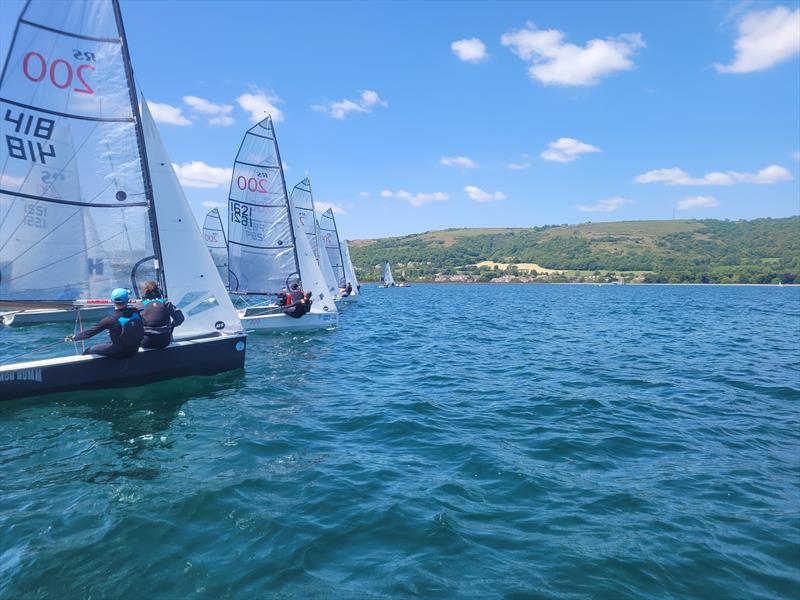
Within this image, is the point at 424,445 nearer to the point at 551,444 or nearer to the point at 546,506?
the point at 551,444

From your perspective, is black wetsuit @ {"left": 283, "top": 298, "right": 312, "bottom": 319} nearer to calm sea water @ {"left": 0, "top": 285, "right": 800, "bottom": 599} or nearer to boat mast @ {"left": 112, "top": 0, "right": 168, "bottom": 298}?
calm sea water @ {"left": 0, "top": 285, "right": 800, "bottom": 599}

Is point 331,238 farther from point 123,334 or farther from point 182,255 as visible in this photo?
point 123,334

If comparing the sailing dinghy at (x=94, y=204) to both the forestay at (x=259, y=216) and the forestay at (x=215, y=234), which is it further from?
the forestay at (x=215, y=234)

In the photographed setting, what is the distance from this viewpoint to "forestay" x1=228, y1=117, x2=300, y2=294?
22.4 m

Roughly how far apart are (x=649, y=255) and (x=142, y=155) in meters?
162

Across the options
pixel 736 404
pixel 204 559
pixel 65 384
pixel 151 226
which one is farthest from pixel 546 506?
pixel 151 226

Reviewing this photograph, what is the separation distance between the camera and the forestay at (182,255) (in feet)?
38.1

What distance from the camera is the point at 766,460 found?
6.82m

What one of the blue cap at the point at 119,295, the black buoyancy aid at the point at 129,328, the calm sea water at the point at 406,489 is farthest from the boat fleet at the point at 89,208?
the blue cap at the point at 119,295

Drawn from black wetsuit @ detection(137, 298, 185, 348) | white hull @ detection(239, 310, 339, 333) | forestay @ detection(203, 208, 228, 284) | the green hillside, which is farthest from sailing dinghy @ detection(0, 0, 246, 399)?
the green hillside

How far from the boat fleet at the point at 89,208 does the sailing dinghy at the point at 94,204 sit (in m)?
0.02

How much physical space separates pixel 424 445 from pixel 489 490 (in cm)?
187

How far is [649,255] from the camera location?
5817 inches

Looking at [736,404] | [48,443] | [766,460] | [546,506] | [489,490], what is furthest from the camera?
[736,404]
